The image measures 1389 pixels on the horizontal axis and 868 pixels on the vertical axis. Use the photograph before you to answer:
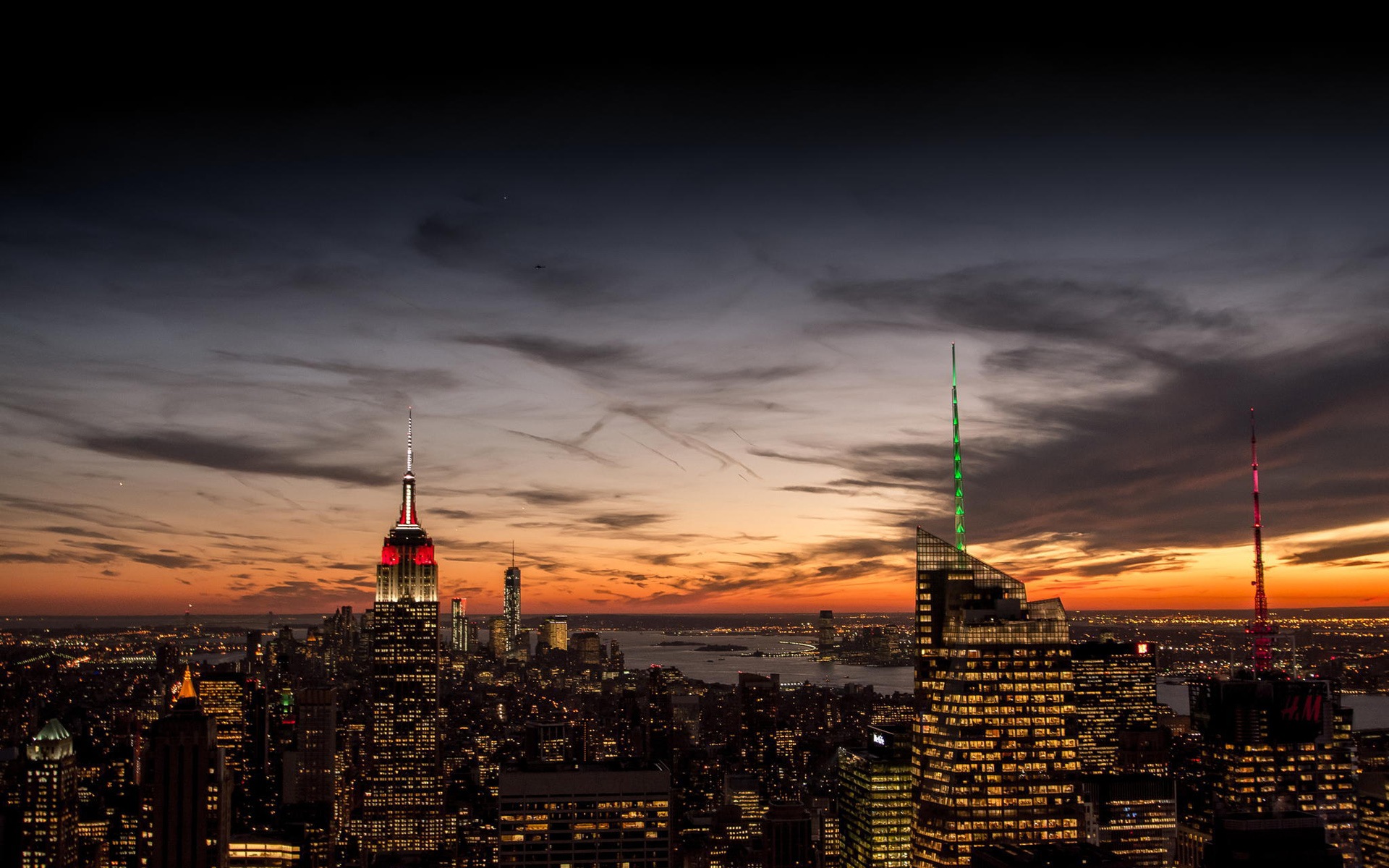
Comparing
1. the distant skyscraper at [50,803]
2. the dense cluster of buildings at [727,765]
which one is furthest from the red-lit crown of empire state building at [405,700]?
the distant skyscraper at [50,803]

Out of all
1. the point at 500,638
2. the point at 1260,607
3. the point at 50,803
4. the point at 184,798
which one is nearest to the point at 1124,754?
the point at 1260,607

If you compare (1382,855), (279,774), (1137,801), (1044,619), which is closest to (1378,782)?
(1382,855)

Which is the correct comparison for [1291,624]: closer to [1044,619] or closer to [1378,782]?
[1378,782]

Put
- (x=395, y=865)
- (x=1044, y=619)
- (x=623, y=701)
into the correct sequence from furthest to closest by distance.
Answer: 1. (x=623, y=701)
2. (x=395, y=865)
3. (x=1044, y=619)

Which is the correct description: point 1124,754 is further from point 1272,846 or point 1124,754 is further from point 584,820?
point 1272,846

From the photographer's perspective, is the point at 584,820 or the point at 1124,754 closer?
the point at 584,820

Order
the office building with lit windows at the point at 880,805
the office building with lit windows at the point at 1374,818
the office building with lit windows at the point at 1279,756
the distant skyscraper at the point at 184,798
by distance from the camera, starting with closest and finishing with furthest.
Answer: the office building with lit windows at the point at 880,805 < the office building with lit windows at the point at 1374,818 < the office building with lit windows at the point at 1279,756 < the distant skyscraper at the point at 184,798

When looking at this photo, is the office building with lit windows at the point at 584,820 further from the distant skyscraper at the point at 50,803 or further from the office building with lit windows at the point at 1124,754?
the distant skyscraper at the point at 50,803
